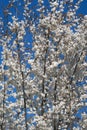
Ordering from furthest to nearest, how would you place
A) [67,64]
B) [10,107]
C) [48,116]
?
[10,107] < [67,64] < [48,116]

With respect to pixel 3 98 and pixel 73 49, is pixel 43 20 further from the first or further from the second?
pixel 3 98

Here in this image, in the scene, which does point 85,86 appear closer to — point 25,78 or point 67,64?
point 67,64

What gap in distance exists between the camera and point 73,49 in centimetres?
1513

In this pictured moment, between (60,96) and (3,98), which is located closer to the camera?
(60,96)

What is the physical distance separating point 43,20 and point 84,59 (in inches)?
79.4

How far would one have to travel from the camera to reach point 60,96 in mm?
14586

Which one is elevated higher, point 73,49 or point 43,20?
point 43,20

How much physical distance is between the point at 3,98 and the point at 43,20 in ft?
10.3

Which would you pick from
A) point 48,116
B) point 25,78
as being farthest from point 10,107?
point 48,116

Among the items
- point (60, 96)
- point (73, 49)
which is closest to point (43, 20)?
point (73, 49)

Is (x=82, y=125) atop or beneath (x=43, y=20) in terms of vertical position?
→ beneath

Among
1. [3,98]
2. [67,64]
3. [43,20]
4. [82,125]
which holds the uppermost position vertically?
[43,20]

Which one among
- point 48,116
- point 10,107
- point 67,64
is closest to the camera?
point 48,116

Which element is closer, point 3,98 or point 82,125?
point 82,125
